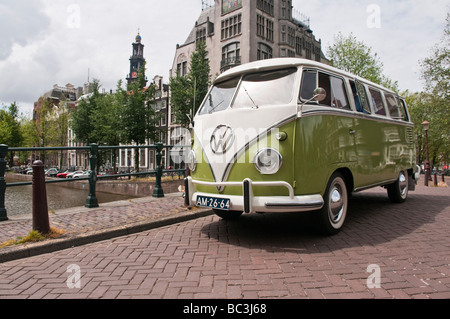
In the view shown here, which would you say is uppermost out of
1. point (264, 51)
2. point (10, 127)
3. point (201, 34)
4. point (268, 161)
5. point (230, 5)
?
point (230, 5)

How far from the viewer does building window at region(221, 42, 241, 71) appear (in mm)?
37000

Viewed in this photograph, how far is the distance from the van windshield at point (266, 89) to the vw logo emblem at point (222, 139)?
0.40 metres

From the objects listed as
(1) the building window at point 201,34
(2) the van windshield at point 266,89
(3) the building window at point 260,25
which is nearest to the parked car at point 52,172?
(1) the building window at point 201,34

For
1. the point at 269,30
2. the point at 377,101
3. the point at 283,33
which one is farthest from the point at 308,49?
the point at 377,101

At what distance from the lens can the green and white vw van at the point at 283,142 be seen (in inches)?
149

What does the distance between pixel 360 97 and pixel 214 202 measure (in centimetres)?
313

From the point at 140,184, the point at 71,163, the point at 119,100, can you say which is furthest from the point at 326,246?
the point at 71,163

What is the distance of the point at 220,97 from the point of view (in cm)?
477

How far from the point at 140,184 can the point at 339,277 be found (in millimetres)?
26104

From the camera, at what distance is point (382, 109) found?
19.9 feet

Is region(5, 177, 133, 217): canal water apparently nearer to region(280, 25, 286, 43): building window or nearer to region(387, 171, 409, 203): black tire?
region(387, 171, 409, 203): black tire

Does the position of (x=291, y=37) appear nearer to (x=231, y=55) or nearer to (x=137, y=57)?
(x=231, y=55)

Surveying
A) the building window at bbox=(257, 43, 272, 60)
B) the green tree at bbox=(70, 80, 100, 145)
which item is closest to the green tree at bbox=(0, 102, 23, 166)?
the green tree at bbox=(70, 80, 100, 145)

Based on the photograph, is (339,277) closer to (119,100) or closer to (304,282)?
(304,282)
